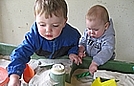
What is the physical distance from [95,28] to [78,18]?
47 cm

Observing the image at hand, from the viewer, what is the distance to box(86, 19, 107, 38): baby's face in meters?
1.18

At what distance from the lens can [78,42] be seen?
119 centimetres

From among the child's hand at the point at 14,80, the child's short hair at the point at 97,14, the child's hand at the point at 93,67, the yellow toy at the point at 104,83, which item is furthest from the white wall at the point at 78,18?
the child's hand at the point at 14,80

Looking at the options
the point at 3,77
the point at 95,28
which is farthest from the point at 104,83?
the point at 3,77

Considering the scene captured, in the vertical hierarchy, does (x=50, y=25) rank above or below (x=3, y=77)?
above

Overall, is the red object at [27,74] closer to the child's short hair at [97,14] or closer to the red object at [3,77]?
the red object at [3,77]

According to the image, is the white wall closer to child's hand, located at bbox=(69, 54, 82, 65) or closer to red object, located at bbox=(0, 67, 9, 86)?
child's hand, located at bbox=(69, 54, 82, 65)

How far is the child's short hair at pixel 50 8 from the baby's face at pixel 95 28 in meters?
0.18

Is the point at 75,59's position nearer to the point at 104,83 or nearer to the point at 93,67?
the point at 93,67

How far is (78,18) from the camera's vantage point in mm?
1653

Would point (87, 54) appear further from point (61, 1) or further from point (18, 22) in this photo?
point (18, 22)

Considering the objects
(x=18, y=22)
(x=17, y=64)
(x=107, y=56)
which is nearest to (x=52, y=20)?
(x=17, y=64)

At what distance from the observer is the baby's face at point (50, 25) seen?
1.00 metres

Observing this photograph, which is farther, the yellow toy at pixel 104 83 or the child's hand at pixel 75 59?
the child's hand at pixel 75 59
